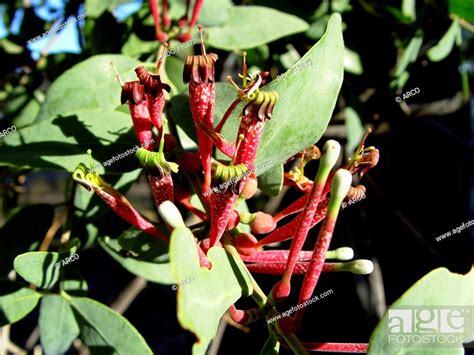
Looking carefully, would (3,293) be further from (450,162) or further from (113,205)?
(450,162)

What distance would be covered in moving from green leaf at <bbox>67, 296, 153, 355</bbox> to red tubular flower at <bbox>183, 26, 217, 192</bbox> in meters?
0.17

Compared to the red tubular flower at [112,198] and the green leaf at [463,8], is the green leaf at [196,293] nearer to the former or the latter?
the red tubular flower at [112,198]

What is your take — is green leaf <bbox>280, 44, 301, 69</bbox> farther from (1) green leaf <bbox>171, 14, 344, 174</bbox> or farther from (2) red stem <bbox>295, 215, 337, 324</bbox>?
(2) red stem <bbox>295, 215, 337, 324</bbox>

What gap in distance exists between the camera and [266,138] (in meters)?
0.52

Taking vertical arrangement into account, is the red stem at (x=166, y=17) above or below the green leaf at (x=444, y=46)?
above

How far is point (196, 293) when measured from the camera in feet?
1.23

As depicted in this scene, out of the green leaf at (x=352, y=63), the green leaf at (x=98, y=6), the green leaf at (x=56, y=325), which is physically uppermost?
the green leaf at (x=98, y=6)

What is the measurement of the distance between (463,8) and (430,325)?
547 mm

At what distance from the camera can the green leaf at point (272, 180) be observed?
0.55 meters

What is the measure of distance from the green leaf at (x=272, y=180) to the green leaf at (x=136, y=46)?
30cm

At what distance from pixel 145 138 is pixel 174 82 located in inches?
9.1

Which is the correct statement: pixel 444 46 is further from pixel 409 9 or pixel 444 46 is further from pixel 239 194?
pixel 239 194


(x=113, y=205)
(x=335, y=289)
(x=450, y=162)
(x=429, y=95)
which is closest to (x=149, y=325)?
(x=335, y=289)

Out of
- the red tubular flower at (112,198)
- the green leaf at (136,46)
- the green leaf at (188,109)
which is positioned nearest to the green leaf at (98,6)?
the green leaf at (136,46)
